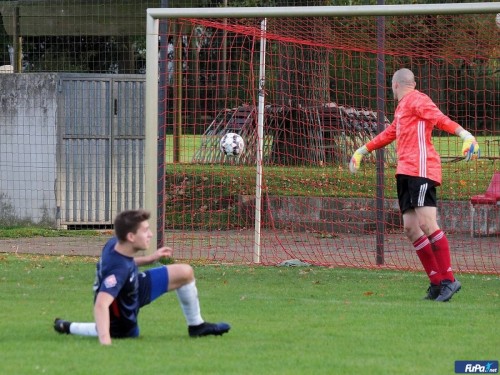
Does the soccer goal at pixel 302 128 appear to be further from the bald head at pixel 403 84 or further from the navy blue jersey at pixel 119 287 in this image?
the navy blue jersey at pixel 119 287

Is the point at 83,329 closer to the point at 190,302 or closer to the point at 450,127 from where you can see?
the point at 190,302

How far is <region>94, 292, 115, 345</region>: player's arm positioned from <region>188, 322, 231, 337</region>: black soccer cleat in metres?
0.69

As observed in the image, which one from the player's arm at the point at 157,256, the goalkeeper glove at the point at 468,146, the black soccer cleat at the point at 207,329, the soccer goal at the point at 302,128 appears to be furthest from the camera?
the soccer goal at the point at 302,128

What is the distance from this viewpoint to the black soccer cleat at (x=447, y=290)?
9766mm

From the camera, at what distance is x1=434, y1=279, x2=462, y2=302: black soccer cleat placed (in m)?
9.77

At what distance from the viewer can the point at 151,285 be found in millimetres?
7453

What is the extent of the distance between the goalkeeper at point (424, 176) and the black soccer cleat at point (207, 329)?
9.47ft

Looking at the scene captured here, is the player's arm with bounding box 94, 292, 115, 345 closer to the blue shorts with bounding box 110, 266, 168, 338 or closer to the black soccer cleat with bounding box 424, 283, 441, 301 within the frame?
the blue shorts with bounding box 110, 266, 168, 338

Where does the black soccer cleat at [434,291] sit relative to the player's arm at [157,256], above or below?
below

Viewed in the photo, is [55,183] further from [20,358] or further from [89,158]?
[20,358]

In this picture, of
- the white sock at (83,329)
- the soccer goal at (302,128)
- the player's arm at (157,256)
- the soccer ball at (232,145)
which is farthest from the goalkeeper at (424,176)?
the soccer ball at (232,145)

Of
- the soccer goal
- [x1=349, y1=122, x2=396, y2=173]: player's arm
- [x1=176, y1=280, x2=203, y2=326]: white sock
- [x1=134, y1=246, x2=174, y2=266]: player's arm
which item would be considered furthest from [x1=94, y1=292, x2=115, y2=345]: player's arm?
the soccer goal

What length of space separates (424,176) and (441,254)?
0.71m

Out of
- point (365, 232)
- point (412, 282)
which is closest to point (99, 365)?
point (412, 282)
